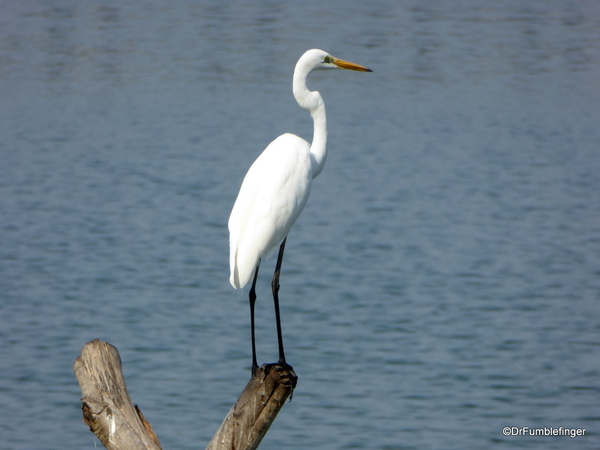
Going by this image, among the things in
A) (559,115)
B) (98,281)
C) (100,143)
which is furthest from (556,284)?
(100,143)

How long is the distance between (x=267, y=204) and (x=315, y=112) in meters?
0.86

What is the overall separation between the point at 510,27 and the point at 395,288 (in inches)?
590

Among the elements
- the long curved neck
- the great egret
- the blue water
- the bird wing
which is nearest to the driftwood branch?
the great egret

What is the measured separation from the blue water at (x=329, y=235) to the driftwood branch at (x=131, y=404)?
140 inches

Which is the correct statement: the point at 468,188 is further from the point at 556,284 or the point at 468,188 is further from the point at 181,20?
the point at 181,20

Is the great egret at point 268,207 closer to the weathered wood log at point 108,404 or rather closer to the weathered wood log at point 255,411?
the weathered wood log at point 255,411

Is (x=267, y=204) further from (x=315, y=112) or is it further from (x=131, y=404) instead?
(x=131, y=404)

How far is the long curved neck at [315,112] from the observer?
17.6 ft

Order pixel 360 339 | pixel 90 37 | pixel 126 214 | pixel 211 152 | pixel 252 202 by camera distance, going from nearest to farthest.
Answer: pixel 252 202 < pixel 360 339 < pixel 126 214 < pixel 211 152 < pixel 90 37

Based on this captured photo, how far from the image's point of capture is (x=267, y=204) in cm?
491

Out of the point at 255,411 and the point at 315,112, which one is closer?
the point at 255,411

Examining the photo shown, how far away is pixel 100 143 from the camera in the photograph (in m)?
15.4

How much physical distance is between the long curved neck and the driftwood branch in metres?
1.78

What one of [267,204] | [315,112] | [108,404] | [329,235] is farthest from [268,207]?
[329,235]
